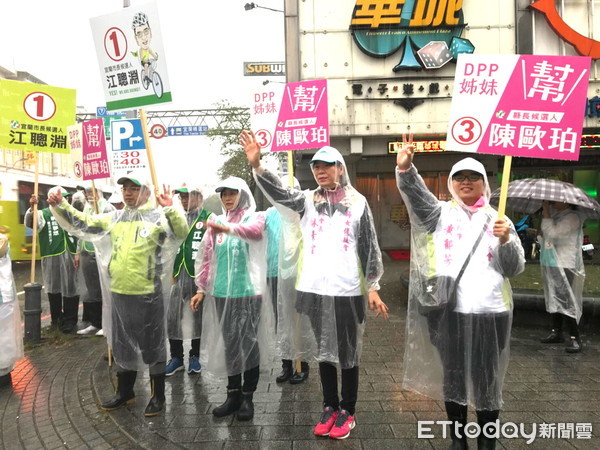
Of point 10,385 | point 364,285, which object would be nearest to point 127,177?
point 364,285

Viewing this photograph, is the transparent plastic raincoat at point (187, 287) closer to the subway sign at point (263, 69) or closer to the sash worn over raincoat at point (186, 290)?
the sash worn over raincoat at point (186, 290)

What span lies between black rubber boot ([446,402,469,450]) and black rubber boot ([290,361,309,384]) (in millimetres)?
1653

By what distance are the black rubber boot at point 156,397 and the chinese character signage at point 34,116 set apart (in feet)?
10.3

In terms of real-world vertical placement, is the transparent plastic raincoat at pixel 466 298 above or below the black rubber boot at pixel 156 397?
above

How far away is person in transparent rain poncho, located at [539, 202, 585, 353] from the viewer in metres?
4.99

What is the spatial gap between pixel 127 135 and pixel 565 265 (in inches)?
225

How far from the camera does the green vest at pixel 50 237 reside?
6.21m

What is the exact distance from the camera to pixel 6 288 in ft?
13.9

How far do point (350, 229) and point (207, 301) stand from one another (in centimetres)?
134

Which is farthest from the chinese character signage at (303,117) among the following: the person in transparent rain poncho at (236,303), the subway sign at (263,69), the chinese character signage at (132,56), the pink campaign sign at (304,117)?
the subway sign at (263,69)

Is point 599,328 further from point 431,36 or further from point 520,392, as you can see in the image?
point 431,36

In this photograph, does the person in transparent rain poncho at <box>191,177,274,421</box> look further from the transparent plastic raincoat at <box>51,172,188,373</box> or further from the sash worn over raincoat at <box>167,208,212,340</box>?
the sash worn over raincoat at <box>167,208,212,340</box>

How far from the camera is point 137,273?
353 cm

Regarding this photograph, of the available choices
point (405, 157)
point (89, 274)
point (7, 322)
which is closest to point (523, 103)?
point (405, 157)
